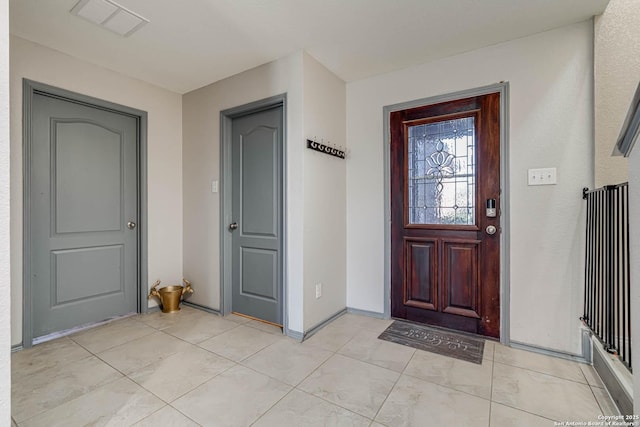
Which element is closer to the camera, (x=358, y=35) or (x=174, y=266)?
(x=358, y=35)

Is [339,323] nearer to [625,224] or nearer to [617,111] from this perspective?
[625,224]

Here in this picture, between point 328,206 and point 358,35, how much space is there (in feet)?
4.50

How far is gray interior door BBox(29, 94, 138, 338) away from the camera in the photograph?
7.68ft

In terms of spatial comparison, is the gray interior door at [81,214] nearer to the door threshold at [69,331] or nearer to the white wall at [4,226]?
the door threshold at [69,331]

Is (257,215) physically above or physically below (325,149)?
below

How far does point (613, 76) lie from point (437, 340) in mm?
2100

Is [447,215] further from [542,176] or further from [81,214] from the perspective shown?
[81,214]

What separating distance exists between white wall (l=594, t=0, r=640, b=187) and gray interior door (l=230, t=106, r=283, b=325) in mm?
2242

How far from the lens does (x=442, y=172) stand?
2529mm

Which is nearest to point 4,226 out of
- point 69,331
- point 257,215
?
point 257,215

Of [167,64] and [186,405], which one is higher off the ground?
[167,64]

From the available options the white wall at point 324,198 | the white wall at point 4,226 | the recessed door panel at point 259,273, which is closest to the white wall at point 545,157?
the white wall at point 324,198

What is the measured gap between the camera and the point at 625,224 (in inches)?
60.9

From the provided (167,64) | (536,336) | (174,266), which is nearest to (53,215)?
(174,266)
